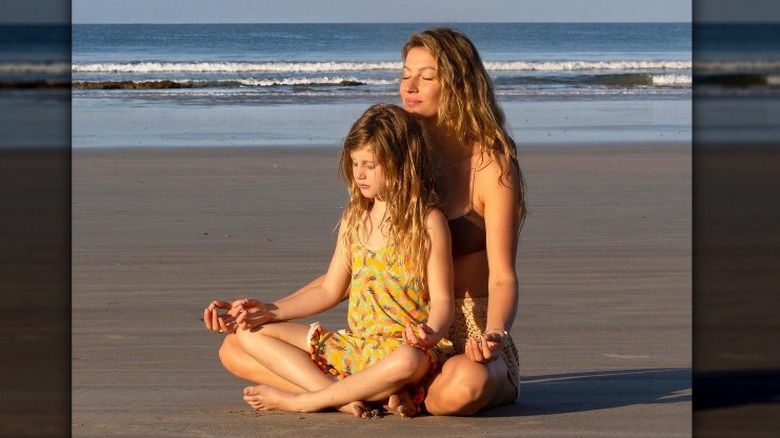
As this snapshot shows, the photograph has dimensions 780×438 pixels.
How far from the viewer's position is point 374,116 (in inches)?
163

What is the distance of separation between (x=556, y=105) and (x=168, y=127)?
7.59m

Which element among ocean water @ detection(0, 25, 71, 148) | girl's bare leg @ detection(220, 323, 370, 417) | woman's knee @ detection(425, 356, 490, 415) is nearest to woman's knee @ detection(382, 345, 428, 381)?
woman's knee @ detection(425, 356, 490, 415)

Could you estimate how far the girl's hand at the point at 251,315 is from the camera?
4.32m

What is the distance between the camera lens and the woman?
413cm

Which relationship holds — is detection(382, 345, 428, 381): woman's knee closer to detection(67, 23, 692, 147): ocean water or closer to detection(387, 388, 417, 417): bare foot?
detection(387, 388, 417, 417): bare foot

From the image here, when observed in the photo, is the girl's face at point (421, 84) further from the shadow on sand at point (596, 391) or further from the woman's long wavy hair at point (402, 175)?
the shadow on sand at point (596, 391)

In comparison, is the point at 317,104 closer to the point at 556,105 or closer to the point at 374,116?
the point at 556,105

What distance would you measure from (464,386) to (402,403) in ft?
0.79

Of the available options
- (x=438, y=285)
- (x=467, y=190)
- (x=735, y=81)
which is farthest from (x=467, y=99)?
(x=735, y=81)

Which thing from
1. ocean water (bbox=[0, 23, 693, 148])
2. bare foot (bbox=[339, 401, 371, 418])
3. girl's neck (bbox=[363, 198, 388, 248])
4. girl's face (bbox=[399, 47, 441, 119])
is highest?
ocean water (bbox=[0, 23, 693, 148])

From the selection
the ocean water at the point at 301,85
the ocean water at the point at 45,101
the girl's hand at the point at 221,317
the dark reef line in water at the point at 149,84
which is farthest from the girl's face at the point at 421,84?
the dark reef line in water at the point at 149,84

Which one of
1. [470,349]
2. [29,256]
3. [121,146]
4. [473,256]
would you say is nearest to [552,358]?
[473,256]

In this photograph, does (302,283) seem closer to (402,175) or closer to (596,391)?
(596,391)

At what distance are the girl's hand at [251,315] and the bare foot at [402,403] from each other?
0.55 m
